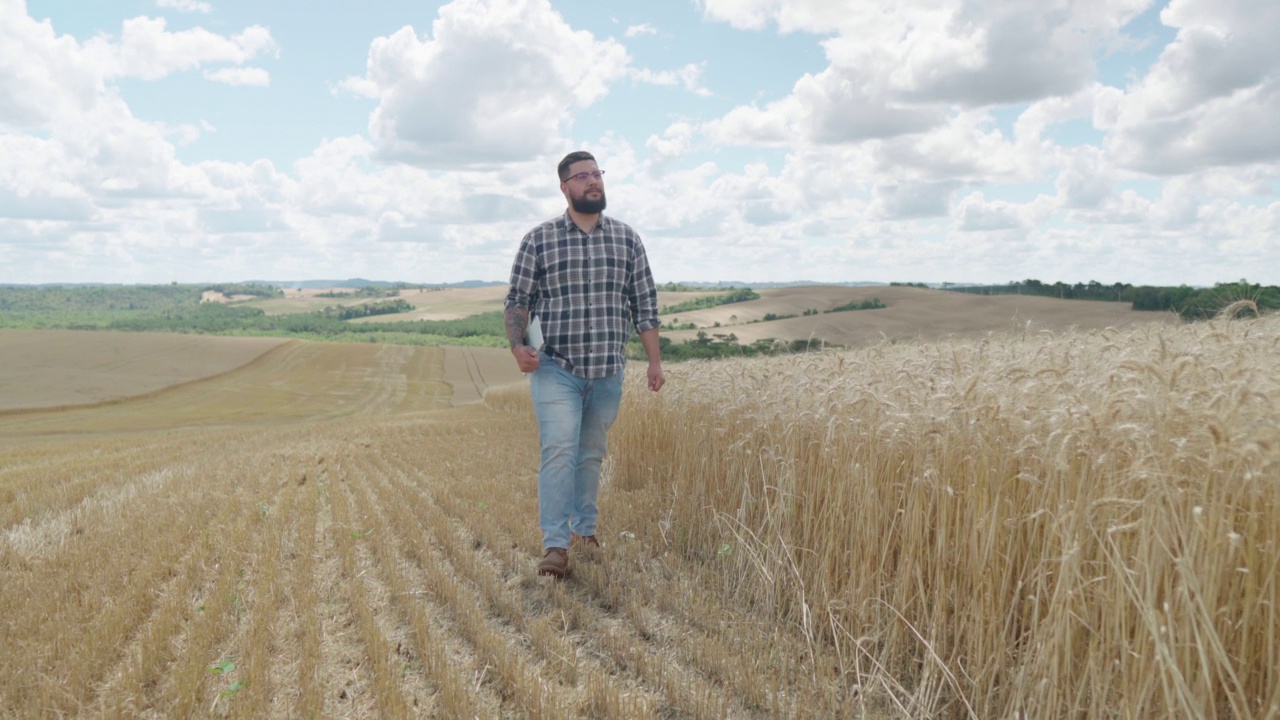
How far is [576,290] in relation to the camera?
539 cm

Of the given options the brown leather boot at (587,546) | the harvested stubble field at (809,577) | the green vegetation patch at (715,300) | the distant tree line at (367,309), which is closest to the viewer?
the harvested stubble field at (809,577)

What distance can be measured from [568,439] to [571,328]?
76 centimetres

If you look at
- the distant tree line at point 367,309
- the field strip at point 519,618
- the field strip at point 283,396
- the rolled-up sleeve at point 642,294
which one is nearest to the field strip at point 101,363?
the field strip at point 283,396

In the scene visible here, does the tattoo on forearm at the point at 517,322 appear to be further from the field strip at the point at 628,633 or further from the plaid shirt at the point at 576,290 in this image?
the field strip at the point at 628,633

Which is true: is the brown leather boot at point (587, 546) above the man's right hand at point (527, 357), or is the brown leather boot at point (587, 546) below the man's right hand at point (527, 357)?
below

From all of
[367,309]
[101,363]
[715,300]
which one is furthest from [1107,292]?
[367,309]

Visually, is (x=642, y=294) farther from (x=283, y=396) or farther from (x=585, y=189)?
(x=283, y=396)

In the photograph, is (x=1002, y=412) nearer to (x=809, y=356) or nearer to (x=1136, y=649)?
(x=1136, y=649)

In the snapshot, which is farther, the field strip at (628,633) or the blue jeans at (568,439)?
the blue jeans at (568,439)

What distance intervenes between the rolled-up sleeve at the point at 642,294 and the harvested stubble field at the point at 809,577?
3.34 ft

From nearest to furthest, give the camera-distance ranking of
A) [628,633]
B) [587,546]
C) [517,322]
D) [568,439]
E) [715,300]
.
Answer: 1. [628,633]
2. [568,439]
3. [517,322]
4. [587,546]
5. [715,300]

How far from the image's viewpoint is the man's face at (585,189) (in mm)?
5375

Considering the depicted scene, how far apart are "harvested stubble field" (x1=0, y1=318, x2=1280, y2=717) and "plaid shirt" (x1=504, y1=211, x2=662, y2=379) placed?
122 cm

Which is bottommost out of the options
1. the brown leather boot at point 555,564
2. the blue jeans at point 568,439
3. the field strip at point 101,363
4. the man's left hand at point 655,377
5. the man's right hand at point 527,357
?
the field strip at point 101,363
